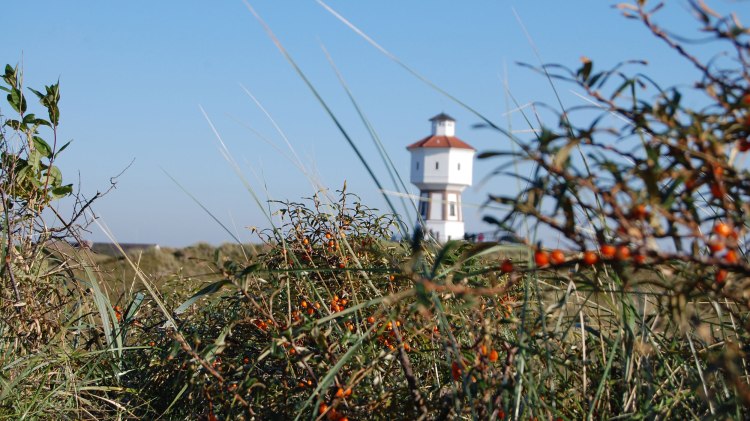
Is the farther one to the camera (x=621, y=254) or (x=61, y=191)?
(x=61, y=191)

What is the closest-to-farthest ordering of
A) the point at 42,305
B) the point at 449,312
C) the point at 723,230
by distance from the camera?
the point at 723,230 → the point at 449,312 → the point at 42,305

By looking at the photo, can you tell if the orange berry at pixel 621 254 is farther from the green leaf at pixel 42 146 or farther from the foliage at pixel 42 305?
the green leaf at pixel 42 146

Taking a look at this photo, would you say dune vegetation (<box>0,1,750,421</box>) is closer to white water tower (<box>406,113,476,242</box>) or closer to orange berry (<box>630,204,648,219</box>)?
orange berry (<box>630,204,648,219</box>)

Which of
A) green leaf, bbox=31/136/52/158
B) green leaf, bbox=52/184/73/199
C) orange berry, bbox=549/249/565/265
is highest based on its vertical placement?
green leaf, bbox=31/136/52/158

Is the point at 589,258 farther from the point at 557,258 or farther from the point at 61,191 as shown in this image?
the point at 61,191

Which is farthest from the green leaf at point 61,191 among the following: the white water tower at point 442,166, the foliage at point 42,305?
the white water tower at point 442,166

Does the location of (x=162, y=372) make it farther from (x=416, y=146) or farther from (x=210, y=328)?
(x=416, y=146)

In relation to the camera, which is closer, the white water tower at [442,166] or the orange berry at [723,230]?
the orange berry at [723,230]

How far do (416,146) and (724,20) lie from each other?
56.2m

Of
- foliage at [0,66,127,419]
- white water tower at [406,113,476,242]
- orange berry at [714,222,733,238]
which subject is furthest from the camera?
white water tower at [406,113,476,242]

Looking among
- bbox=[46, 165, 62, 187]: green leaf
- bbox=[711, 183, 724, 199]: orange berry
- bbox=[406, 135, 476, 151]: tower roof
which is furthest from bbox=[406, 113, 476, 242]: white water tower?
bbox=[711, 183, 724, 199]: orange berry

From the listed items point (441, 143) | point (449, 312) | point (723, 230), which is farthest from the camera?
point (441, 143)

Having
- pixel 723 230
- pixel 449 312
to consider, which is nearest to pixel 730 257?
pixel 723 230

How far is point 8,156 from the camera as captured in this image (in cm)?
254
